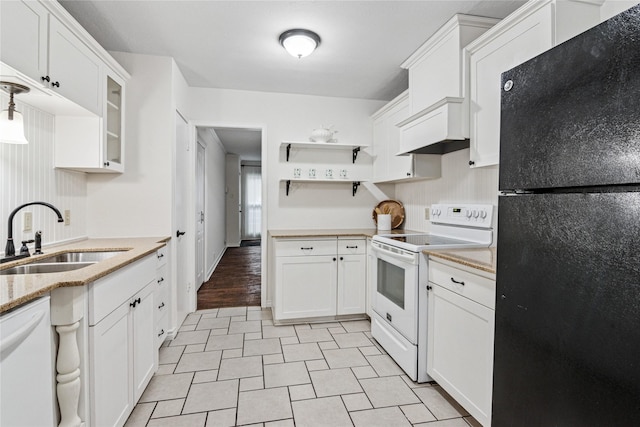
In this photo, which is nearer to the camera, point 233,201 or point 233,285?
point 233,285

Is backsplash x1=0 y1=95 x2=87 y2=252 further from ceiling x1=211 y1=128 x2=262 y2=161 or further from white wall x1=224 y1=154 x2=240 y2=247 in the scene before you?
white wall x1=224 y1=154 x2=240 y2=247

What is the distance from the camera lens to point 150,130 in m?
2.73

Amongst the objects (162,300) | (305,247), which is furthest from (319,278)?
(162,300)

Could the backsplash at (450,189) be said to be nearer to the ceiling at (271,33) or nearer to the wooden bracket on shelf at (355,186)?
the wooden bracket on shelf at (355,186)

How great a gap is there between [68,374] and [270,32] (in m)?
2.31

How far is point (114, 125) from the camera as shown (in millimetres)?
2518

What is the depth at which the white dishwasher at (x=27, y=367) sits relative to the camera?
0.89 m

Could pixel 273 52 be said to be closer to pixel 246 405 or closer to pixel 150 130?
pixel 150 130

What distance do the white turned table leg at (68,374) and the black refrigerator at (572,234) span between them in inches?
62.2

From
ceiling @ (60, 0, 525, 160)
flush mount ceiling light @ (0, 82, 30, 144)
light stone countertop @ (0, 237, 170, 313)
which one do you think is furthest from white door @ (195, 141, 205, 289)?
flush mount ceiling light @ (0, 82, 30, 144)

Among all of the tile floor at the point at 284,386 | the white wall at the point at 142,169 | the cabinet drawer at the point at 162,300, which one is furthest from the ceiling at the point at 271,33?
the tile floor at the point at 284,386

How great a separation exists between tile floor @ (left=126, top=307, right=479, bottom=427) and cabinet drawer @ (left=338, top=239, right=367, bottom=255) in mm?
756

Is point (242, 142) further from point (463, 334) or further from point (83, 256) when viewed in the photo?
point (463, 334)

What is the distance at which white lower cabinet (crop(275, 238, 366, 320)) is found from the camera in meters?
3.09
